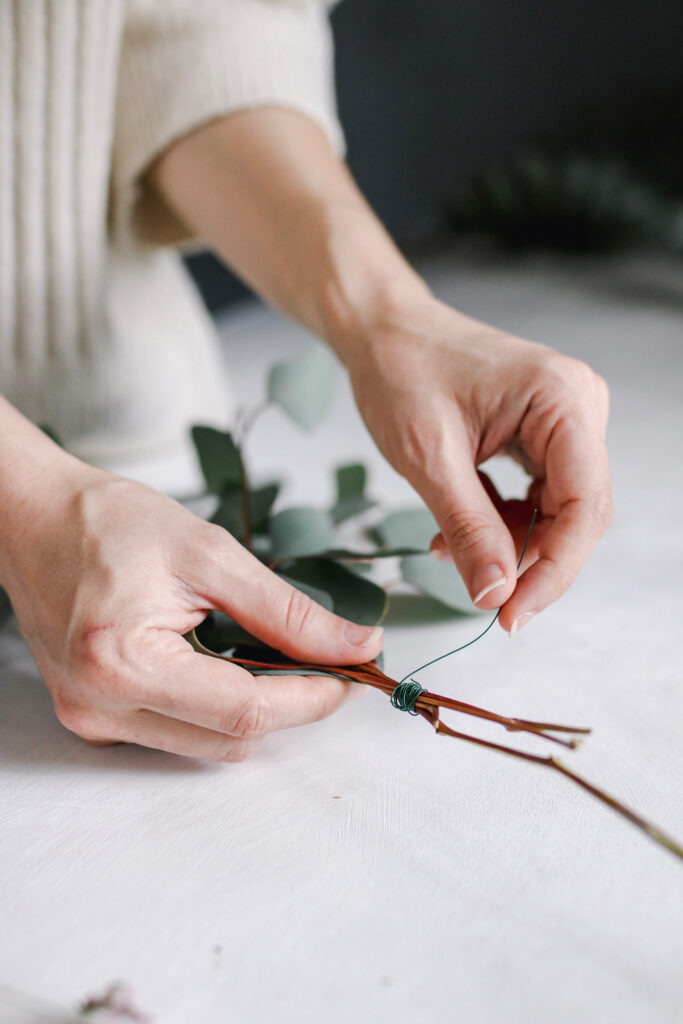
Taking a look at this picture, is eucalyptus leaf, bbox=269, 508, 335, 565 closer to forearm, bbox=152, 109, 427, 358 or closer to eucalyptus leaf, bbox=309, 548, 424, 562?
eucalyptus leaf, bbox=309, 548, 424, 562

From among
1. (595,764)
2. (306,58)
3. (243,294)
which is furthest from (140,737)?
(243,294)

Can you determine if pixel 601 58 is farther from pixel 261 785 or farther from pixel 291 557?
pixel 261 785

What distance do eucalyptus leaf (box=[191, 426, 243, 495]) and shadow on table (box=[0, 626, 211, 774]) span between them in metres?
0.19

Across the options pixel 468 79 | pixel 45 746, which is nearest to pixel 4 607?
pixel 45 746

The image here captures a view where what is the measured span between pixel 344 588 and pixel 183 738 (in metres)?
0.15

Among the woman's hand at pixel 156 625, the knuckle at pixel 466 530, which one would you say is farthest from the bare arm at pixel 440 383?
the woman's hand at pixel 156 625

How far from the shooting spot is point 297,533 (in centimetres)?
63

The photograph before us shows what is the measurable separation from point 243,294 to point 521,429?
135cm

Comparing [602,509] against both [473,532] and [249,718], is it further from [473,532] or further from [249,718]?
[249,718]

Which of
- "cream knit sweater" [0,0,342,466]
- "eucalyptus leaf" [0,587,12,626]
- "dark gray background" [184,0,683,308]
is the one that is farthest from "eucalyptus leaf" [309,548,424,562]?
"dark gray background" [184,0,683,308]

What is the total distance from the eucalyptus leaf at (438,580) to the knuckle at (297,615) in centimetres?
15

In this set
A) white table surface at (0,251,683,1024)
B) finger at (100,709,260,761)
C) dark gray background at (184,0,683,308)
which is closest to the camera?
white table surface at (0,251,683,1024)

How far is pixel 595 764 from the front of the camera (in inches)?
19.5

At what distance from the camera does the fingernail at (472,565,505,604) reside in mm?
491
